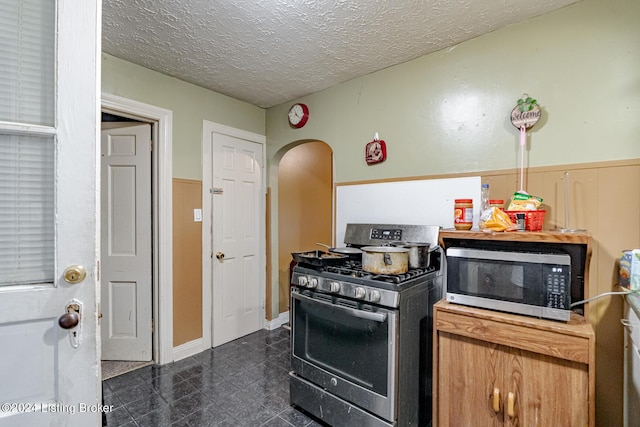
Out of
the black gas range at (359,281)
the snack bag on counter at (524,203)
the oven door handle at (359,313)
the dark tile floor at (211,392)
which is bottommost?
the dark tile floor at (211,392)

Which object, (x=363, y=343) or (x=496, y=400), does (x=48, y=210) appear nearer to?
(x=363, y=343)

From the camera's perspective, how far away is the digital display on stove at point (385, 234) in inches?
86.5

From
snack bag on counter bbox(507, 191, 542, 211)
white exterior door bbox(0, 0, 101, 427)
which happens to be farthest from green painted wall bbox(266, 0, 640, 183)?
white exterior door bbox(0, 0, 101, 427)

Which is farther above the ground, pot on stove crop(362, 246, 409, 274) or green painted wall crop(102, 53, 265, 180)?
green painted wall crop(102, 53, 265, 180)

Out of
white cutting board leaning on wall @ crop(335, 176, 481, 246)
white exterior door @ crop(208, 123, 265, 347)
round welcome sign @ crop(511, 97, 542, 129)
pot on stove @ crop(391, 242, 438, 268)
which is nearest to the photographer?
round welcome sign @ crop(511, 97, 542, 129)

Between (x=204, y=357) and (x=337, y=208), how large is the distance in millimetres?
1758

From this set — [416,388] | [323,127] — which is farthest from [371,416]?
[323,127]

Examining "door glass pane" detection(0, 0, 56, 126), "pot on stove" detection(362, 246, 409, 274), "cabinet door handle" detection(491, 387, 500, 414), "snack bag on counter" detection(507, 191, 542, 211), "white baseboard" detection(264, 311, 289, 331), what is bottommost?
"white baseboard" detection(264, 311, 289, 331)

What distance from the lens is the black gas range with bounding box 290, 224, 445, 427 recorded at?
61.4 inches

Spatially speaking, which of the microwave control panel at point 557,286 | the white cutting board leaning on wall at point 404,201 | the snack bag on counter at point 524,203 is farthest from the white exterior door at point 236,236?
the microwave control panel at point 557,286

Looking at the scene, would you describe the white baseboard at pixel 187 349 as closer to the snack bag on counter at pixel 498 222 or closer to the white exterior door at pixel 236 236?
the white exterior door at pixel 236 236

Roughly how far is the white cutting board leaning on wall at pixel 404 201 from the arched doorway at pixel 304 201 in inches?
38.0

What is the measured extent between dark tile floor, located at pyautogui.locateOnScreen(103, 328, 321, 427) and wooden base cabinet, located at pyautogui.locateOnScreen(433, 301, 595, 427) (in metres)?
0.91

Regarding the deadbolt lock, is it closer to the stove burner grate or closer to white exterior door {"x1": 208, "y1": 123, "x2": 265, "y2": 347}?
the stove burner grate
